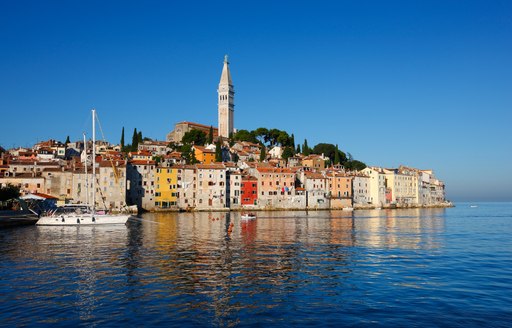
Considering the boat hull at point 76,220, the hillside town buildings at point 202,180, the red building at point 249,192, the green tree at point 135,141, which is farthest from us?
the green tree at point 135,141

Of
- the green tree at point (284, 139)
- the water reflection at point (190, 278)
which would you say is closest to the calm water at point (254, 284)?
the water reflection at point (190, 278)

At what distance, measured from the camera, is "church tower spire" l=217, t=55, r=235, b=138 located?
143625mm

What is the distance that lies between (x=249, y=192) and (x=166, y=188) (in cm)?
1667

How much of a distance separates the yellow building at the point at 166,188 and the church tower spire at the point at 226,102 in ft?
204

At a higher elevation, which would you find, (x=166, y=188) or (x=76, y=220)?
(x=166, y=188)

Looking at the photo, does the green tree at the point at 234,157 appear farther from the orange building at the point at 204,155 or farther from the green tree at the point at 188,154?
the green tree at the point at 188,154

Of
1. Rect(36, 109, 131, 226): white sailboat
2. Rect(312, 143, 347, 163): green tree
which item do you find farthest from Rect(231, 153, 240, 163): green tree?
Rect(36, 109, 131, 226): white sailboat

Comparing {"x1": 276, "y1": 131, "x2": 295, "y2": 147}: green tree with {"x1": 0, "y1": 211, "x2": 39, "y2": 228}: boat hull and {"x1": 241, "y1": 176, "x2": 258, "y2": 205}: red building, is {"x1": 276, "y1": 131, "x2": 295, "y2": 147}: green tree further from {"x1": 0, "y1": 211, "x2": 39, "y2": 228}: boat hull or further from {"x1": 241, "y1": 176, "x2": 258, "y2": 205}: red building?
{"x1": 0, "y1": 211, "x2": 39, "y2": 228}: boat hull

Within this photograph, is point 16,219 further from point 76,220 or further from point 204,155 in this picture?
point 204,155

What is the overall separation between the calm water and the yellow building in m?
50.5

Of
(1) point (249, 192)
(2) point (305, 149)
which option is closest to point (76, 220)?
(1) point (249, 192)

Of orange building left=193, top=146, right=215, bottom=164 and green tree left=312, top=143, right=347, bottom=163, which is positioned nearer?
orange building left=193, top=146, right=215, bottom=164

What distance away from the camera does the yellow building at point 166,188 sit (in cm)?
8044

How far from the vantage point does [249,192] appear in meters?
88.1
